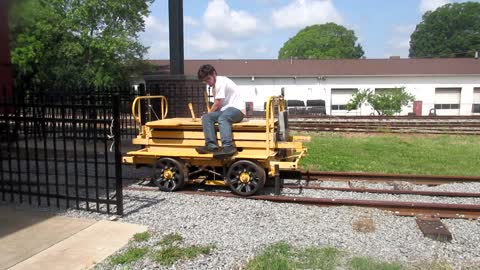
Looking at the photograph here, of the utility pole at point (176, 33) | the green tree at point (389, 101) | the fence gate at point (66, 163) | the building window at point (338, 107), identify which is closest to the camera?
the fence gate at point (66, 163)

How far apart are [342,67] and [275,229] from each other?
42.9 meters

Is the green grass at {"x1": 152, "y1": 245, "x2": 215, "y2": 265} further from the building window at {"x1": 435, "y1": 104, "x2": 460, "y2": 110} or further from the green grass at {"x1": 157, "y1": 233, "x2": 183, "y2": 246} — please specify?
the building window at {"x1": 435, "y1": 104, "x2": 460, "y2": 110}

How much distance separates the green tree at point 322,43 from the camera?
9744 centimetres

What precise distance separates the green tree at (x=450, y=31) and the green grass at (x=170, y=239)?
11361 cm

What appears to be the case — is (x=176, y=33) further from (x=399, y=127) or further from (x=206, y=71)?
(x=399, y=127)

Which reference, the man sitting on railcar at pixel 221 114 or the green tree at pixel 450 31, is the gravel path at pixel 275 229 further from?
the green tree at pixel 450 31

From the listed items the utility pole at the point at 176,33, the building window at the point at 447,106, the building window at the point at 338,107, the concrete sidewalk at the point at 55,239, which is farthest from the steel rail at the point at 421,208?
the building window at the point at 447,106

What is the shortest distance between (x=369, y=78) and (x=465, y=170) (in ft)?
112

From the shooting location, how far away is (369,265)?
15.1ft

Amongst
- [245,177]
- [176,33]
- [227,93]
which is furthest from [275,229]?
[176,33]

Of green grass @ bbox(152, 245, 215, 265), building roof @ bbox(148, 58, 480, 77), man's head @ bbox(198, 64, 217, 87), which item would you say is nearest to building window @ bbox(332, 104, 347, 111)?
building roof @ bbox(148, 58, 480, 77)

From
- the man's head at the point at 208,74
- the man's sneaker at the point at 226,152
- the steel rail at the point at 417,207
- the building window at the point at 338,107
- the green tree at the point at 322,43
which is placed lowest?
the steel rail at the point at 417,207

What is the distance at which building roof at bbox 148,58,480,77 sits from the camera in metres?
44.5

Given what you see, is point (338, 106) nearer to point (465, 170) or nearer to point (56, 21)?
point (56, 21)
